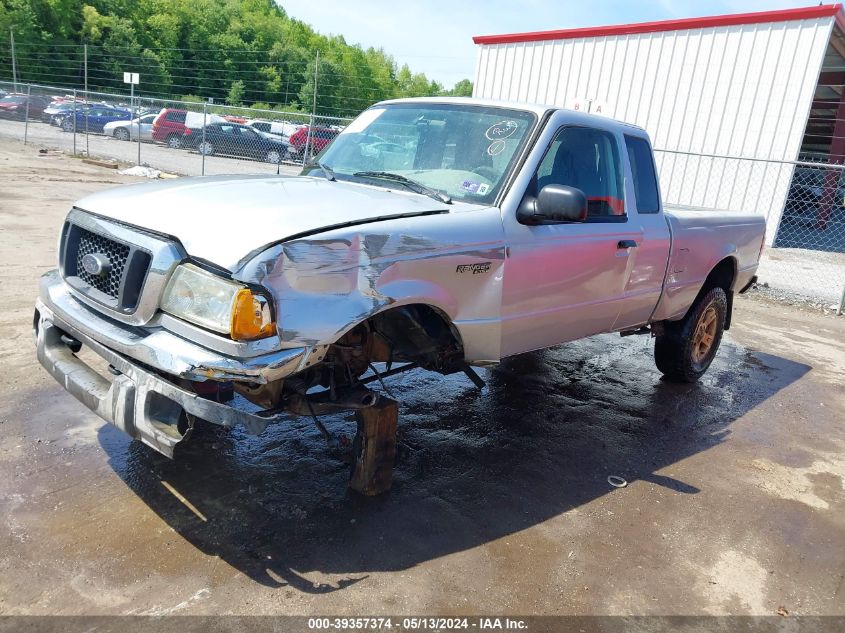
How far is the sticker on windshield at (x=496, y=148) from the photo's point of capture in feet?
12.8

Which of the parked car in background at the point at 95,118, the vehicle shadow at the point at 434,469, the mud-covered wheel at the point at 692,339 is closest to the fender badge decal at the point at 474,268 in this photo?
the vehicle shadow at the point at 434,469

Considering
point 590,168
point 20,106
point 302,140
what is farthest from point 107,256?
point 20,106

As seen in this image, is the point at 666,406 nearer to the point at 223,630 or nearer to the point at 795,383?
the point at 795,383

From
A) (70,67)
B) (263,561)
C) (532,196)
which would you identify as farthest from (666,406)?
(70,67)

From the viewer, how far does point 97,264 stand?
10.0ft

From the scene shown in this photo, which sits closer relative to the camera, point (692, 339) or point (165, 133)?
point (692, 339)

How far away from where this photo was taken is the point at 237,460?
12.5ft

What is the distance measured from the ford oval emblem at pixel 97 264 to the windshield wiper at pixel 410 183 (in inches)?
61.4

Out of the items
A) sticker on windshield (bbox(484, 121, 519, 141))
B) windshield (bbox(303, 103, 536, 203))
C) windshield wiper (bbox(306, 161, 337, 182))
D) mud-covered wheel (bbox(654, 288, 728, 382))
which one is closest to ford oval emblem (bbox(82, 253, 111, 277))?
windshield wiper (bbox(306, 161, 337, 182))

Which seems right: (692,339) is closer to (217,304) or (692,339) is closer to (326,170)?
(326,170)

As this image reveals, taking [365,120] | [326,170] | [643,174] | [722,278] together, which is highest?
[365,120]

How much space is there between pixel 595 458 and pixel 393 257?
2.16m

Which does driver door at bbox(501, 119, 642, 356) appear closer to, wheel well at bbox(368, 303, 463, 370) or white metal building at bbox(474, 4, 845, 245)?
wheel well at bbox(368, 303, 463, 370)

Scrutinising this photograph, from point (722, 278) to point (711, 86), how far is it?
36.9 ft
